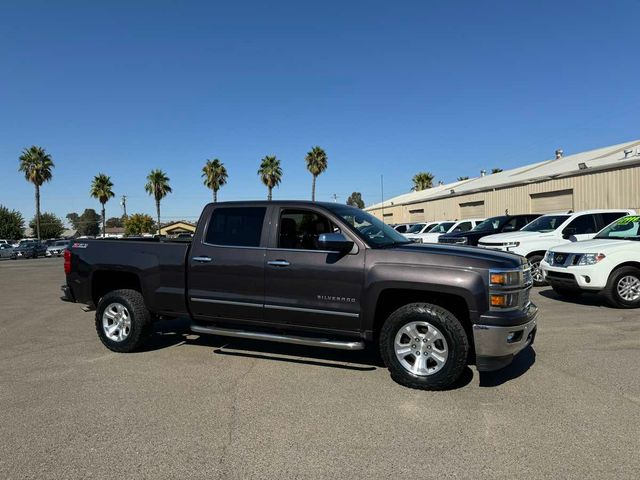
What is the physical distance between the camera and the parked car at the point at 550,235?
1127 centimetres

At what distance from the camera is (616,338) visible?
618 centimetres

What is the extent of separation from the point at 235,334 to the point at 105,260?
2174 mm

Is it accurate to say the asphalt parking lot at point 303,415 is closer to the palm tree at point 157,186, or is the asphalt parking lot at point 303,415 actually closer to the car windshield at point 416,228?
the car windshield at point 416,228

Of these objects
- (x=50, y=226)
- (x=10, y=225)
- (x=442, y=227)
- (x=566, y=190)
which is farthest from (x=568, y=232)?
(x=50, y=226)

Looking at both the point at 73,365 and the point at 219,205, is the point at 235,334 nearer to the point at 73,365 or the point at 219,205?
the point at 219,205

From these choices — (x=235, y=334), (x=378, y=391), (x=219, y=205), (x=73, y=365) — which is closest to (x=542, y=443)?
(x=378, y=391)

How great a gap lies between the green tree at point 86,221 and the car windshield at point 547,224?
12264 centimetres

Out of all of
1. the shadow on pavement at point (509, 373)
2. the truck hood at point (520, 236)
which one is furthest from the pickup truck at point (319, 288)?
the truck hood at point (520, 236)

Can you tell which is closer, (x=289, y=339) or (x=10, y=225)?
(x=289, y=339)

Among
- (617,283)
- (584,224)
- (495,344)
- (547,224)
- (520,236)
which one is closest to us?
(495,344)

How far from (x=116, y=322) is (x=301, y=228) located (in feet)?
9.24

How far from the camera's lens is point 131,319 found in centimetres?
576

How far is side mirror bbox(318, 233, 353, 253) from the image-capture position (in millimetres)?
4562

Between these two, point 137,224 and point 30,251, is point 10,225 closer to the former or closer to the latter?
→ point 137,224
